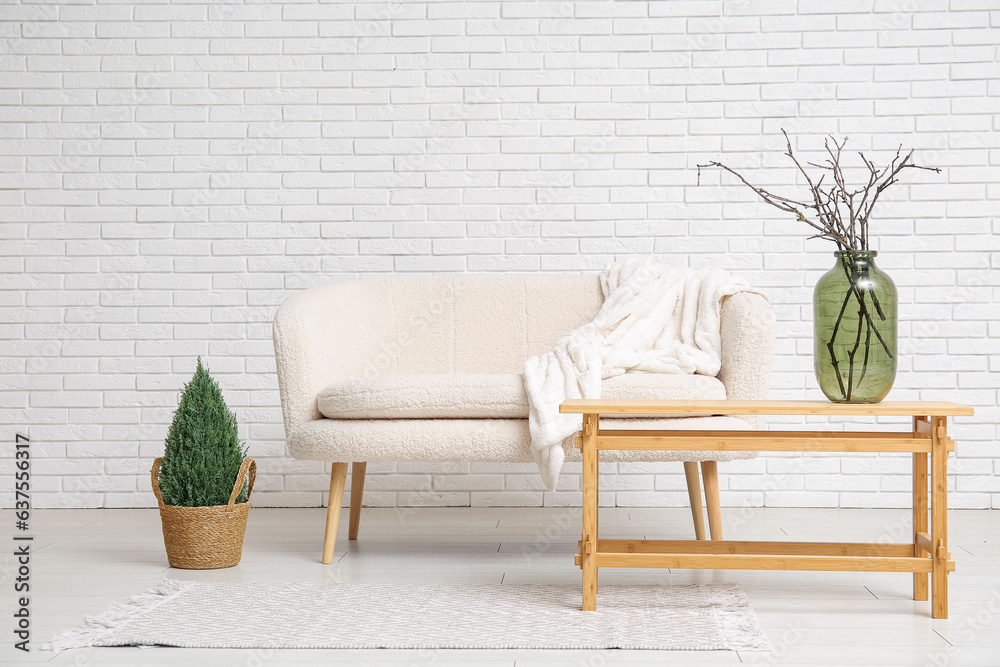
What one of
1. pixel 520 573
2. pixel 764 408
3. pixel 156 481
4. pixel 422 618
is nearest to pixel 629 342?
pixel 520 573

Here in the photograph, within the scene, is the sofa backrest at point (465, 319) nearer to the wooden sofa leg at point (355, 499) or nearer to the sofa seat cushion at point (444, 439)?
the wooden sofa leg at point (355, 499)

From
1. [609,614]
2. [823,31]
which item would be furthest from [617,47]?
[609,614]

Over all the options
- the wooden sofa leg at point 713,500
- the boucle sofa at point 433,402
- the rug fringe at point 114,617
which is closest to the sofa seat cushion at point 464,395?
the boucle sofa at point 433,402

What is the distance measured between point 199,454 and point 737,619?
135 cm

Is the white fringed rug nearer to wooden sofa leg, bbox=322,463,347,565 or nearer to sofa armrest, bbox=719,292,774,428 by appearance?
wooden sofa leg, bbox=322,463,347,565

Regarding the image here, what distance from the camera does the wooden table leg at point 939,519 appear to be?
1.82 metres

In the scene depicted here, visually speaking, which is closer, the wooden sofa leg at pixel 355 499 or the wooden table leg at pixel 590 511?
the wooden table leg at pixel 590 511

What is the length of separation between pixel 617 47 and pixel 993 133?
1.35 m

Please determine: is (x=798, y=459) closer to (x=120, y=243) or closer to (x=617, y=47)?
Result: (x=617, y=47)

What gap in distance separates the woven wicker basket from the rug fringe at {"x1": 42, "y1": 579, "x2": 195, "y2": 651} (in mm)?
152

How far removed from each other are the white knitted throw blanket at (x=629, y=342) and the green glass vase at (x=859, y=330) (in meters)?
0.59

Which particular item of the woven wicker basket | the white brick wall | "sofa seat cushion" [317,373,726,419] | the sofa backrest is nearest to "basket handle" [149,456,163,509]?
the woven wicker basket

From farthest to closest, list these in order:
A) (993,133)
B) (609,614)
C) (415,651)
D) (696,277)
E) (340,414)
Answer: (993,133), (696,277), (340,414), (609,614), (415,651)

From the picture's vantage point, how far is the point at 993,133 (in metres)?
3.20
